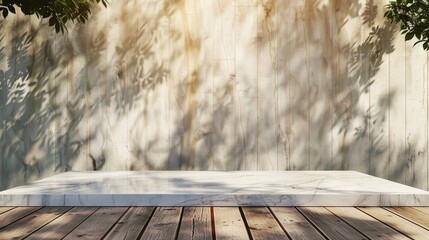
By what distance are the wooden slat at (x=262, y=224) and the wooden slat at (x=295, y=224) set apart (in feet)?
0.11

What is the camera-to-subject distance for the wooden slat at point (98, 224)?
1920 mm

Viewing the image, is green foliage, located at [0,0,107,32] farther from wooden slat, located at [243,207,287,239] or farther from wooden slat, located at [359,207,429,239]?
wooden slat, located at [359,207,429,239]

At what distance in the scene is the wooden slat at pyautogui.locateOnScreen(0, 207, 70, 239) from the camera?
194cm

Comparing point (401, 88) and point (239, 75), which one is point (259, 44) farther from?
point (401, 88)

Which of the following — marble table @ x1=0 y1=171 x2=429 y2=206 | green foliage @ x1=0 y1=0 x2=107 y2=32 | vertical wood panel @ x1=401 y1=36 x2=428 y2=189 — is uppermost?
green foliage @ x1=0 y1=0 x2=107 y2=32

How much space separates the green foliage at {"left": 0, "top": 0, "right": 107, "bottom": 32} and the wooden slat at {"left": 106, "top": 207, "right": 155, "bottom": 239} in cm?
119

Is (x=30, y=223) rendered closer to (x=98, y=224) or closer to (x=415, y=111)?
(x=98, y=224)

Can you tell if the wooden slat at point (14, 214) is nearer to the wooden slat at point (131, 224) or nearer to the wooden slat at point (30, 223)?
the wooden slat at point (30, 223)

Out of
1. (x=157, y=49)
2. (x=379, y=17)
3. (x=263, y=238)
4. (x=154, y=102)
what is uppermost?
(x=379, y=17)

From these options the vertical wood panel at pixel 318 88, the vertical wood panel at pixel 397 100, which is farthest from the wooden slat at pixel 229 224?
the vertical wood panel at pixel 397 100

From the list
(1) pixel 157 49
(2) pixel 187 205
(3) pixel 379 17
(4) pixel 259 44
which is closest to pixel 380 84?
(3) pixel 379 17

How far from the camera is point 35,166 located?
141 inches

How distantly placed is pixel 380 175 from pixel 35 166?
8.51ft

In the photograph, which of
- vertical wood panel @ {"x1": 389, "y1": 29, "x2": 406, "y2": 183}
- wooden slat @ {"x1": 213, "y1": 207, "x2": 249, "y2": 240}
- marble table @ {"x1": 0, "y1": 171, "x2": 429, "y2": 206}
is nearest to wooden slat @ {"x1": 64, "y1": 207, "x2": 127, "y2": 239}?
marble table @ {"x1": 0, "y1": 171, "x2": 429, "y2": 206}
